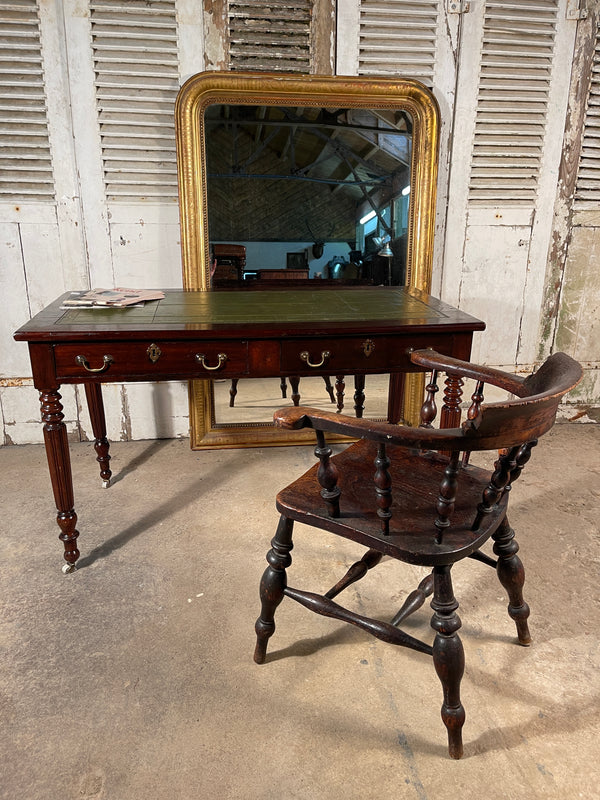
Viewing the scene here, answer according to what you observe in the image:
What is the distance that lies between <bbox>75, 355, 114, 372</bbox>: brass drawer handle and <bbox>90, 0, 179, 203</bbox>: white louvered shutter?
140 cm

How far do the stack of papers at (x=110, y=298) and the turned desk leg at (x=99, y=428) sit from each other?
17.8 inches

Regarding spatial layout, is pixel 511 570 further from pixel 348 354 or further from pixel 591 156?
pixel 591 156

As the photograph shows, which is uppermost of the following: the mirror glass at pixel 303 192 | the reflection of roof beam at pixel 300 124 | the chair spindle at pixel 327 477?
the reflection of roof beam at pixel 300 124

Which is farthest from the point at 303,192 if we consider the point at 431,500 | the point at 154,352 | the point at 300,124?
the point at 431,500

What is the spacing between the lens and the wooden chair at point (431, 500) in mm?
1195

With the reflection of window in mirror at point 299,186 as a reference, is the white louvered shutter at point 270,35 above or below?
above

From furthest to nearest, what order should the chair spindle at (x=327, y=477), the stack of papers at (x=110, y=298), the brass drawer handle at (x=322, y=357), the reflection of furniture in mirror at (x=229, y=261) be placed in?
the reflection of furniture in mirror at (x=229, y=261)
the stack of papers at (x=110, y=298)
the brass drawer handle at (x=322, y=357)
the chair spindle at (x=327, y=477)

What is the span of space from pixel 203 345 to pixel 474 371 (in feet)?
3.24

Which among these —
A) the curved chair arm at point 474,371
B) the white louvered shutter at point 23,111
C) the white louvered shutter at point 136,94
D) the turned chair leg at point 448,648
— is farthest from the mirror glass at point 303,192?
the turned chair leg at point 448,648

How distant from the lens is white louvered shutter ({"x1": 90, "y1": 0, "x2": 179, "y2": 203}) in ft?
9.09

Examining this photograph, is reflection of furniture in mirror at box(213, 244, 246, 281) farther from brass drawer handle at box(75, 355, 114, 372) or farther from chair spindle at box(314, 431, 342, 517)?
chair spindle at box(314, 431, 342, 517)

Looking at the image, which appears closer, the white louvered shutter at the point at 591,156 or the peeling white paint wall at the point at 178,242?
the peeling white paint wall at the point at 178,242

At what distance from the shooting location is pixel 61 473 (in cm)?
211

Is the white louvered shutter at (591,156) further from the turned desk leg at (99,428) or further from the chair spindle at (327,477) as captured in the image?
the turned desk leg at (99,428)
